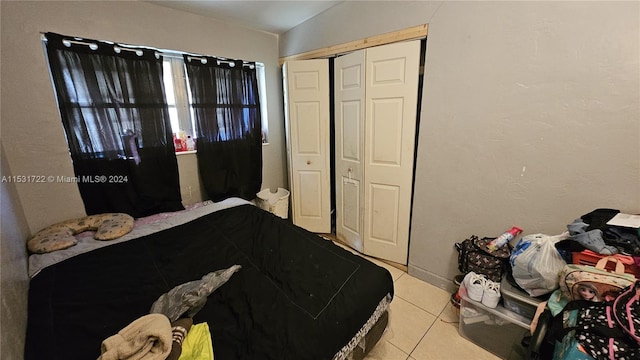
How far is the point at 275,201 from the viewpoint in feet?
10.2

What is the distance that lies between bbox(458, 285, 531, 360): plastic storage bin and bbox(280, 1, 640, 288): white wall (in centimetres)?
44

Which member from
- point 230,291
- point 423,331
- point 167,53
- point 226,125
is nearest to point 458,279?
point 423,331

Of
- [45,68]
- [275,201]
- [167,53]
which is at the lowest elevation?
[275,201]

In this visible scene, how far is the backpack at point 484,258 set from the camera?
1.62 metres

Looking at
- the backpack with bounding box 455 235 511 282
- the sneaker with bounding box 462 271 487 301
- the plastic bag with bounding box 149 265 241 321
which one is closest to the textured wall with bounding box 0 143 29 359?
the plastic bag with bounding box 149 265 241 321

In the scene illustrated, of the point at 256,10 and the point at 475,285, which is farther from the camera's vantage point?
the point at 256,10

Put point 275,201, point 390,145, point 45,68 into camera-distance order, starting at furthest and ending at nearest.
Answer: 1. point 275,201
2. point 390,145
3. point 45,68

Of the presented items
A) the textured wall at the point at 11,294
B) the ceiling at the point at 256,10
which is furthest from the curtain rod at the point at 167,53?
the textured wall at the point at 11,294

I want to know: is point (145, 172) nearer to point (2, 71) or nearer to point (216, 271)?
point (2, 71)

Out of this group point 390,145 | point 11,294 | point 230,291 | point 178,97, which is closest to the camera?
point 11,294

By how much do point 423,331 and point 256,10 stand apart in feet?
10.1

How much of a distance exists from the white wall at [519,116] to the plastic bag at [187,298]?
1.69 m

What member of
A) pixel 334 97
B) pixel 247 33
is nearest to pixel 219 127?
pixel 247 33

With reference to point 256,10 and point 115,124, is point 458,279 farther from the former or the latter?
point 115,124
